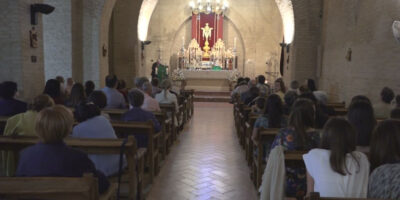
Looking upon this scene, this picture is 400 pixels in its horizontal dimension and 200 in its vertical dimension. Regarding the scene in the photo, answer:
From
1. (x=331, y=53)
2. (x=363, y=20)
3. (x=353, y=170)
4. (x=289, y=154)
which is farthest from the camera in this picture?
(x=331, y=53)

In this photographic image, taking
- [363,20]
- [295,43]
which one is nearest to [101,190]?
[363,20]

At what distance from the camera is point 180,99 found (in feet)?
31.7

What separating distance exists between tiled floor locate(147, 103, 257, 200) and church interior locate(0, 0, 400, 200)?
0.09ft

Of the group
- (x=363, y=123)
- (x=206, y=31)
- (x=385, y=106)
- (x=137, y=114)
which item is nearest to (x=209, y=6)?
(x=206, y=31)

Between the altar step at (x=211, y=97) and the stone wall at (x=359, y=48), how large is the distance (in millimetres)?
4990

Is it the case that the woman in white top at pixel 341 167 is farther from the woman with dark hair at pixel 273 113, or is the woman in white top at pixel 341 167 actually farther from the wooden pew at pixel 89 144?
the woman with dark hair at pixel 273 113

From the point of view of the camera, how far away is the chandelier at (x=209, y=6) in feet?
59.5

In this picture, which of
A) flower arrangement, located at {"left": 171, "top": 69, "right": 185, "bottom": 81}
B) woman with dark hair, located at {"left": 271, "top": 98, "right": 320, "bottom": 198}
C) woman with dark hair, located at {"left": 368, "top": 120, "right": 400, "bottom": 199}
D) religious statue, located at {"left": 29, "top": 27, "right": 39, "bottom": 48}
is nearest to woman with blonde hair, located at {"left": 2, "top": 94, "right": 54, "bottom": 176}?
woman with dark hair, located at {"left": 271, "top": 98, "right": 320, "bottom": 198}

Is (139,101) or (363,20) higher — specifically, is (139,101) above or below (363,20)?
below

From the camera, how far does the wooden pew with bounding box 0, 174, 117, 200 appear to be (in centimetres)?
212

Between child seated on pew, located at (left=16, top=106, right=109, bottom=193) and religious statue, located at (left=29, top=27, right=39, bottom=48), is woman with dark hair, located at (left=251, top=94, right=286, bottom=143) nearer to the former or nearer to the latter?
child seated on pew, located at (left=16, top=106, right=109, bottom=193)

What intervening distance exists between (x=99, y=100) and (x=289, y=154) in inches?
99.6

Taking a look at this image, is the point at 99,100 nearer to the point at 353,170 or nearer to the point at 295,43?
the point at 353,170

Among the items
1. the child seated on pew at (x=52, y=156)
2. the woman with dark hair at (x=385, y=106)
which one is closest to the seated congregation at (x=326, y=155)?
the woman with dark hair at (x=385, y=106)
